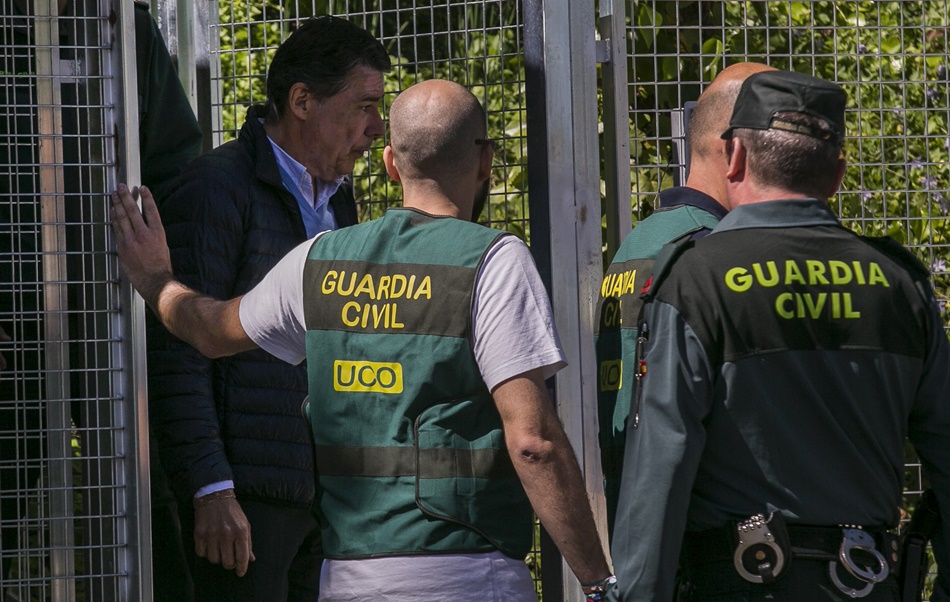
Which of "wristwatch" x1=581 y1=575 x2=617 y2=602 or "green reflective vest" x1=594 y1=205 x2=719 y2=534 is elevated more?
"green reflective vest" x1=594 y1=205 x2=719 y2=534

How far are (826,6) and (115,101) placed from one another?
8.45 feet

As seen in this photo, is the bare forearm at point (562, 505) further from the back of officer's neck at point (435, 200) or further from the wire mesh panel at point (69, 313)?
the wire mesh panel at point (69, 313)

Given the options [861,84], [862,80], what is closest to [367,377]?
[861,84]

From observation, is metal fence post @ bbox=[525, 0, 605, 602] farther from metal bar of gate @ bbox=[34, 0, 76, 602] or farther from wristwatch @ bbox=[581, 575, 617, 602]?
metal bar of gate @ bbox=[34, 0, 76, 602]

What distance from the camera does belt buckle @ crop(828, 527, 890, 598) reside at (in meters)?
2.32

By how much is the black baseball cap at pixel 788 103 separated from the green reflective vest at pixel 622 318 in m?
0.38

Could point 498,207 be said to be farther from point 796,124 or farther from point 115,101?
point 796,124

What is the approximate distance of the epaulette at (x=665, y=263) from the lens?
243 cm

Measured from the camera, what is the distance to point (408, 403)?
2576mm

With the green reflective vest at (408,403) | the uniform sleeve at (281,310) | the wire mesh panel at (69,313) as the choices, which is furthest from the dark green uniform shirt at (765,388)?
the wire mesh panel at (69,313)

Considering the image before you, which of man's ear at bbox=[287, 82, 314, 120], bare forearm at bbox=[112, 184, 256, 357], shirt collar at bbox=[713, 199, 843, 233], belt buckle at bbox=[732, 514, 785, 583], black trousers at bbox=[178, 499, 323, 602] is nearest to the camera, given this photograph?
belt buckle at bbox=[732, 514, 785, 583]

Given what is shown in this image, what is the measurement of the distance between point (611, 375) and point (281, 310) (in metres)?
0.82

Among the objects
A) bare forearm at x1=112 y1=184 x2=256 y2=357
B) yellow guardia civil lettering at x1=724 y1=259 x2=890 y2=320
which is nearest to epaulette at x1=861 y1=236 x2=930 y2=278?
yellow guardia civil lettering at x1=724 y1=259 x2=890 y2=320

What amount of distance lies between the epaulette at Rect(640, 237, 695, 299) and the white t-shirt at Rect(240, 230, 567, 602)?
24cm
